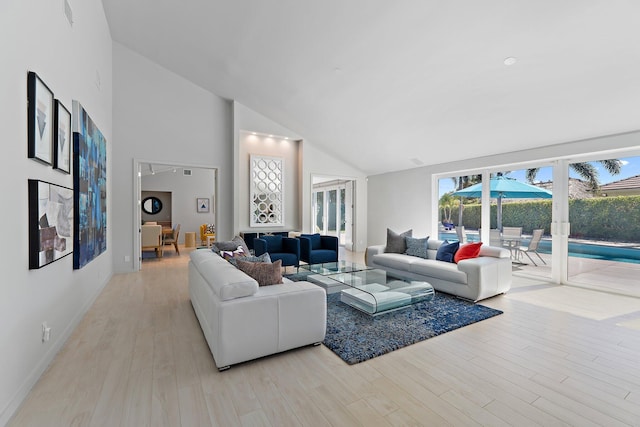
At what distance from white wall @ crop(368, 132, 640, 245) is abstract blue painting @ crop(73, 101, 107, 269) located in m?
6.10

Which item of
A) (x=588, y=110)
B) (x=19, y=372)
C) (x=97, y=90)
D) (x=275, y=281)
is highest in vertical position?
(x=97, y=90)

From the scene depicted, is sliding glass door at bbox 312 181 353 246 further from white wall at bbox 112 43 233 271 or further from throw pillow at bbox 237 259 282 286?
throw pillow at bbox 237 259 282 286

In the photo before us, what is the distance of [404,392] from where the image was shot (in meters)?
1.91

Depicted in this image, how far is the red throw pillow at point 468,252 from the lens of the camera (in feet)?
13.9

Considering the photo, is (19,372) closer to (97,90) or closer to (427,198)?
(97,90)

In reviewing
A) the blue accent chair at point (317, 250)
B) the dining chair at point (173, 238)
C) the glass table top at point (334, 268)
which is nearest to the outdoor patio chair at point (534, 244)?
the glass table top at point (334, 268)

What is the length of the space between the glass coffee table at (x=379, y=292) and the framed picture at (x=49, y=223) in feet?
9.41

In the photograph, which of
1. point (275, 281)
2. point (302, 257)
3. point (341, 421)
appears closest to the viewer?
point (341, 421)

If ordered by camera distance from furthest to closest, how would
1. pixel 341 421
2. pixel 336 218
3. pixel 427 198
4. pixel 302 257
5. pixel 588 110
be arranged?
pixel 336 218
pixel 427 198
pixel 302 257
pixel 588 110
pixel 341 421

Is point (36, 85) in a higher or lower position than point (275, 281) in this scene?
higher

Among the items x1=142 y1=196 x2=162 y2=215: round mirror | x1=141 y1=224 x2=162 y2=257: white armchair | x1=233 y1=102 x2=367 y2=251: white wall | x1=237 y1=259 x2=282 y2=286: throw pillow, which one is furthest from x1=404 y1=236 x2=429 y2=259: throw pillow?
x1=142 y1=196 x2=162 y2=215: round mirror

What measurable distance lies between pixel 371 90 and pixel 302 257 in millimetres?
3113

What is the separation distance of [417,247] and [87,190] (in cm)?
479

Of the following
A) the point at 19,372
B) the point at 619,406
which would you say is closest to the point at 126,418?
the point at 19,372
